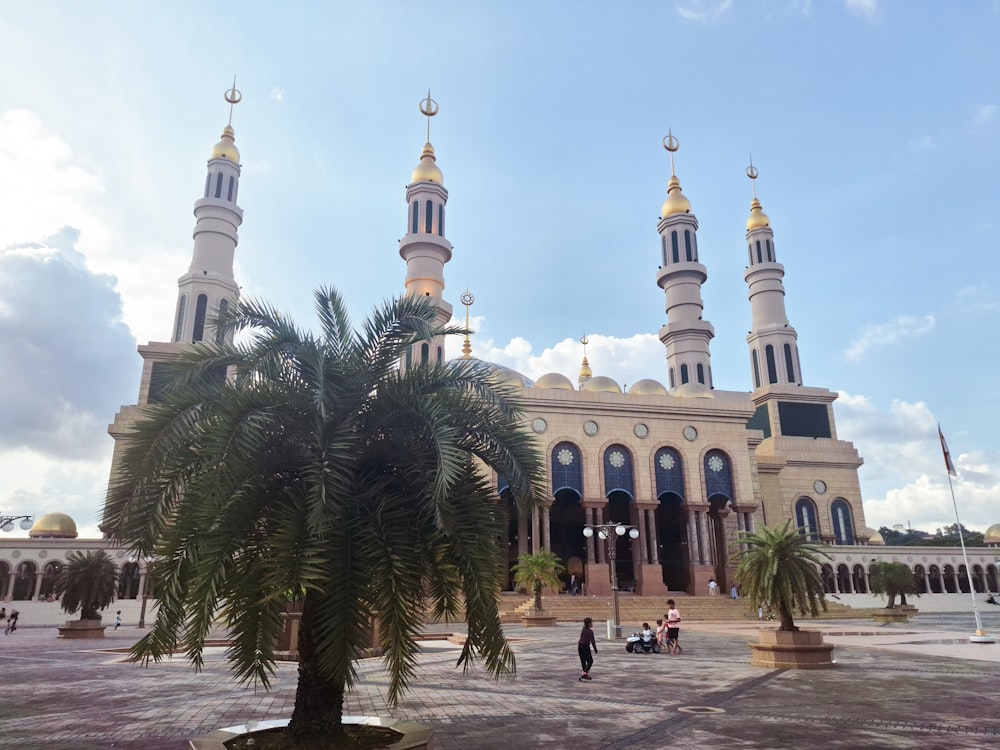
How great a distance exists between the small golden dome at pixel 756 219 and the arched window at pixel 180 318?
4600 centimetres

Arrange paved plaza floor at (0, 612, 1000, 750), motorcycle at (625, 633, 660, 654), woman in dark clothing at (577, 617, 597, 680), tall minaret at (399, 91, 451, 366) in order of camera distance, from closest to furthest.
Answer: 1. paved plaza floor at (0, 612, 1000, 750)
2. woman in dark clothing at (577, 617, 597, 680)
3. motorcycle at (625, 633, 660, 654)
4. tall minaret at (399, 91, 451, 366)

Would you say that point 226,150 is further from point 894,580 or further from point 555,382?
point 894,580

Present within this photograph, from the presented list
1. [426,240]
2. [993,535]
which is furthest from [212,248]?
[993,535]

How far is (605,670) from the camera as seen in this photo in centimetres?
1495

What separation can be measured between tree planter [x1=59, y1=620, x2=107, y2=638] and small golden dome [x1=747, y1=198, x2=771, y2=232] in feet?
186

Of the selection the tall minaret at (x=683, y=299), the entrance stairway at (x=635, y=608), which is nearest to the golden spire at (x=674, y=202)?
the tall minaret at (x=683, y=299)

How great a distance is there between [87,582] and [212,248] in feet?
100

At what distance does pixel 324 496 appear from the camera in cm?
632

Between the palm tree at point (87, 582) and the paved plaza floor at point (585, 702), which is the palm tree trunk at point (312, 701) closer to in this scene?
the paved plaza floor at point (585, 702)

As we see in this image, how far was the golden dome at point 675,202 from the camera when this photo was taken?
60406mm

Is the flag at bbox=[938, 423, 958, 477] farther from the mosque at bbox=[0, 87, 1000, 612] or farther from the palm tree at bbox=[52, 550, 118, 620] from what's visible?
the palm tree at bbox=[52, 550, 118, 620]

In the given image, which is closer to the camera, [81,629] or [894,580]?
[81,629]

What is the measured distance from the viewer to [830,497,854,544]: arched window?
53.3 meters

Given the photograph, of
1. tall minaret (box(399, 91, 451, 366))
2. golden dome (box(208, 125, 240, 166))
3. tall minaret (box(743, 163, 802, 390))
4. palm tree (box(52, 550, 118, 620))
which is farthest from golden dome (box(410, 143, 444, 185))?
palm tree (box(52, 550, 118, 620))
